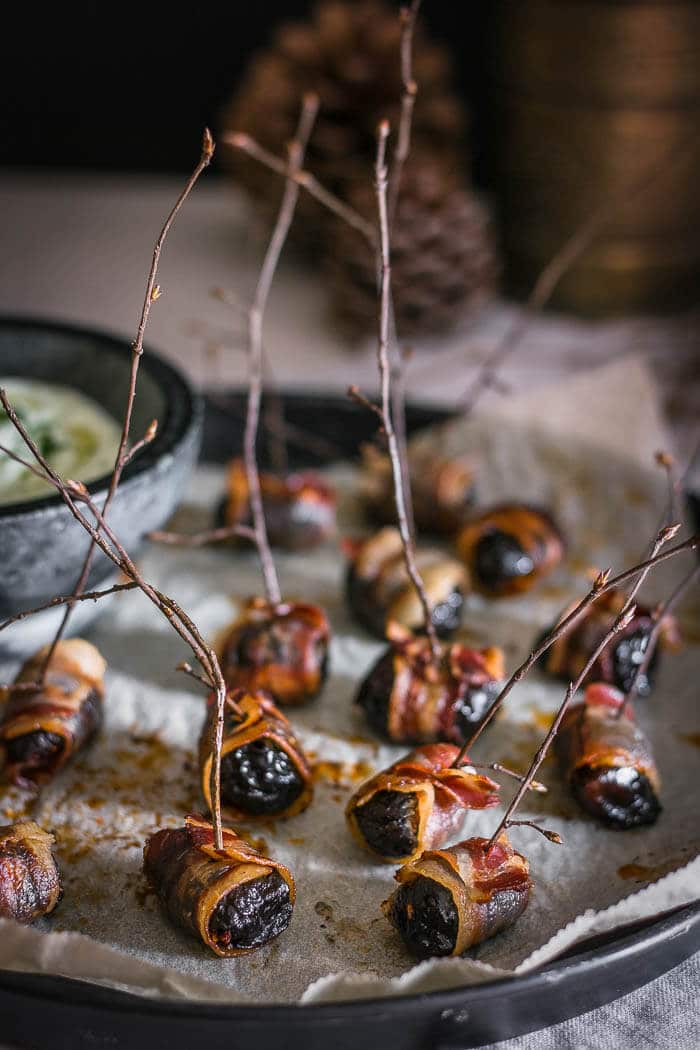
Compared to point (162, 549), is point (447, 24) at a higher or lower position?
higher

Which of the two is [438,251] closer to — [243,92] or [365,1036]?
[243,92]

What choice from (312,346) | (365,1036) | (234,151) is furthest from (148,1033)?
(234,151)

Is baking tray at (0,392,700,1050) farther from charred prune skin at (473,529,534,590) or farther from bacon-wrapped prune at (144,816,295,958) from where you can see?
charred prune skin at (473,529,534,590)

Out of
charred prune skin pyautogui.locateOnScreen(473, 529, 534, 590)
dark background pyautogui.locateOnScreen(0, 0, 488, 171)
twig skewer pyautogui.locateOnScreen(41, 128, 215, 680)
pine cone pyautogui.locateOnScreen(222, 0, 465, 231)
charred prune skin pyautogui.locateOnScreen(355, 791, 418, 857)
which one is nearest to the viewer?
twig skewer pyautogui.locateOnScreen(41, 128, 215, 680)

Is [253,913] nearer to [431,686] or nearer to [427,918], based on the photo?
[427,918]

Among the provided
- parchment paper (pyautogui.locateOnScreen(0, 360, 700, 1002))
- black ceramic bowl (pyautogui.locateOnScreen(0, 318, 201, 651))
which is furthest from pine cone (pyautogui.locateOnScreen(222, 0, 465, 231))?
black ceramic bowl (pyautogui.locateOnScreen(0, 318, 201, 651))

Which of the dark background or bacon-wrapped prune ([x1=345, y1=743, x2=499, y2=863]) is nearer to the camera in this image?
bacon-wrapped prune ([x1=345, y1=743, x2=499, y2=863])

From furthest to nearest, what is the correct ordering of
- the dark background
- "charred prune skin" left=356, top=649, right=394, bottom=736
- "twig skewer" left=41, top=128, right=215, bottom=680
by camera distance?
the dark background < "charred prune skin" left=356, top=649, right=394, bottom=736 < "twig skewer" left=41, top=128, right=215, bottom=680

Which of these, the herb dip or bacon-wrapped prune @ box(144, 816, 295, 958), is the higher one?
the herb dip
